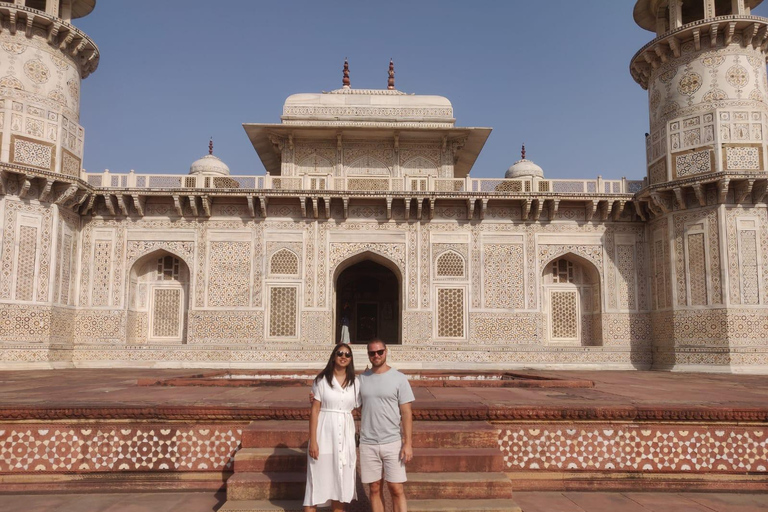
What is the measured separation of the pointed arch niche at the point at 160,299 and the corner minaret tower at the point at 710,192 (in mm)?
11599

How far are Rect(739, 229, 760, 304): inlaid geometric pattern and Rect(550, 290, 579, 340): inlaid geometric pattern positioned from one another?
3.84 metres

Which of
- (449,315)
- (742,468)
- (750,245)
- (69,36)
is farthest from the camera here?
(449,315)

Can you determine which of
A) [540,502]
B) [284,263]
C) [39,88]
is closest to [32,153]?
[39,88]

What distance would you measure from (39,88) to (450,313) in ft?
35.2

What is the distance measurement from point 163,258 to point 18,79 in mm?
5063

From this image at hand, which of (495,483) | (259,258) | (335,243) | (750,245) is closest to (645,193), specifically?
(750,245)

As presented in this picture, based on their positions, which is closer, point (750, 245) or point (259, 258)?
point (750, 245)

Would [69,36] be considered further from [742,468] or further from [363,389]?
[742,468]

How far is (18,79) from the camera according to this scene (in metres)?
12.7

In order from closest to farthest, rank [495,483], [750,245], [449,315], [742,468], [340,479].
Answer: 1. [340,479]
2. [495,483]
3. [742,468]
4. [750,245]
5. [449,315]

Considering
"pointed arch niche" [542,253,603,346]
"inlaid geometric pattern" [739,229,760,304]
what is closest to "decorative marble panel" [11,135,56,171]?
"pointed arch niche" [542,253,603,346]

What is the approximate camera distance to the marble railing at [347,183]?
1429 cm

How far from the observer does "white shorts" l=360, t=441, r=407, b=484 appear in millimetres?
3186

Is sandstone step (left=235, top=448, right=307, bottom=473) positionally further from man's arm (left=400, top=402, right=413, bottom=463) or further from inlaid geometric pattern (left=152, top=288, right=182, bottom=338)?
inlaid geometric pattern (left=152, top=288, right=182, bottom=338)
